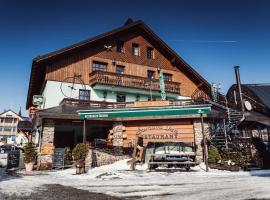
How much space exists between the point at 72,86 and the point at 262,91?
62.4 feet

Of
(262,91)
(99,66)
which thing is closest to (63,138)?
(99,66)

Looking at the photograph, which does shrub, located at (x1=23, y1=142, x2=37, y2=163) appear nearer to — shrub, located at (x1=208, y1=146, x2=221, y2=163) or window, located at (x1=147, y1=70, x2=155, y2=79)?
shrub, located at (x1=208, y1=146, x2=221, y2=163)

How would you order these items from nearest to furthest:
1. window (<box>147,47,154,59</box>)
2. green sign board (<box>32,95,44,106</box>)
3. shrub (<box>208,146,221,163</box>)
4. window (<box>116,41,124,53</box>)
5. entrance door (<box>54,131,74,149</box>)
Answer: shrub (<box>208,146,221,163</box>) → green sign board (<box>32,95,44,106</box>) → entrance door (<box>54,131,74,149</box>) → window (<box>116,41,124,53</box>) → window (<box>147,47,154,59</box>)

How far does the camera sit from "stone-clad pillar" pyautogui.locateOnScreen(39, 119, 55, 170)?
51.4 feet

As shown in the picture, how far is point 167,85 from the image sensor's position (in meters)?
25.5

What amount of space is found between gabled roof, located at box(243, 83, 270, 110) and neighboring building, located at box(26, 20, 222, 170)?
194 inches

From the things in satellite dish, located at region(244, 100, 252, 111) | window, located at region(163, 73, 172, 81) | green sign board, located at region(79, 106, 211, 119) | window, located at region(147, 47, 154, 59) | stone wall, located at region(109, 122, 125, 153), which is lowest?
stone wall, located at region(109, 122, 125, 153)

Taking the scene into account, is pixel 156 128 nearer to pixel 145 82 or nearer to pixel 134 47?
pixel 145 82

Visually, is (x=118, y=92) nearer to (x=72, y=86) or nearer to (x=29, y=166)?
(x=72, y=86)

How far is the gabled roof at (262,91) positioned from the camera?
925 inches

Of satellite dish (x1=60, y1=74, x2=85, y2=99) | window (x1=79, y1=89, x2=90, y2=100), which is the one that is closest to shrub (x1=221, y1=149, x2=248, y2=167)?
window (x1=79, y1=89, x2=90, y2=100)

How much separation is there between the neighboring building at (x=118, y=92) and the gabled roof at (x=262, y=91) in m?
4.92

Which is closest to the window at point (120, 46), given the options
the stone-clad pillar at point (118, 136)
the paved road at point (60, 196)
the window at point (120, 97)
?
the window at point (120, 97)

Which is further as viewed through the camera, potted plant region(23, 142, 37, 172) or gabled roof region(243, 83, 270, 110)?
gabled roof region(243, 83, 270, 110)
